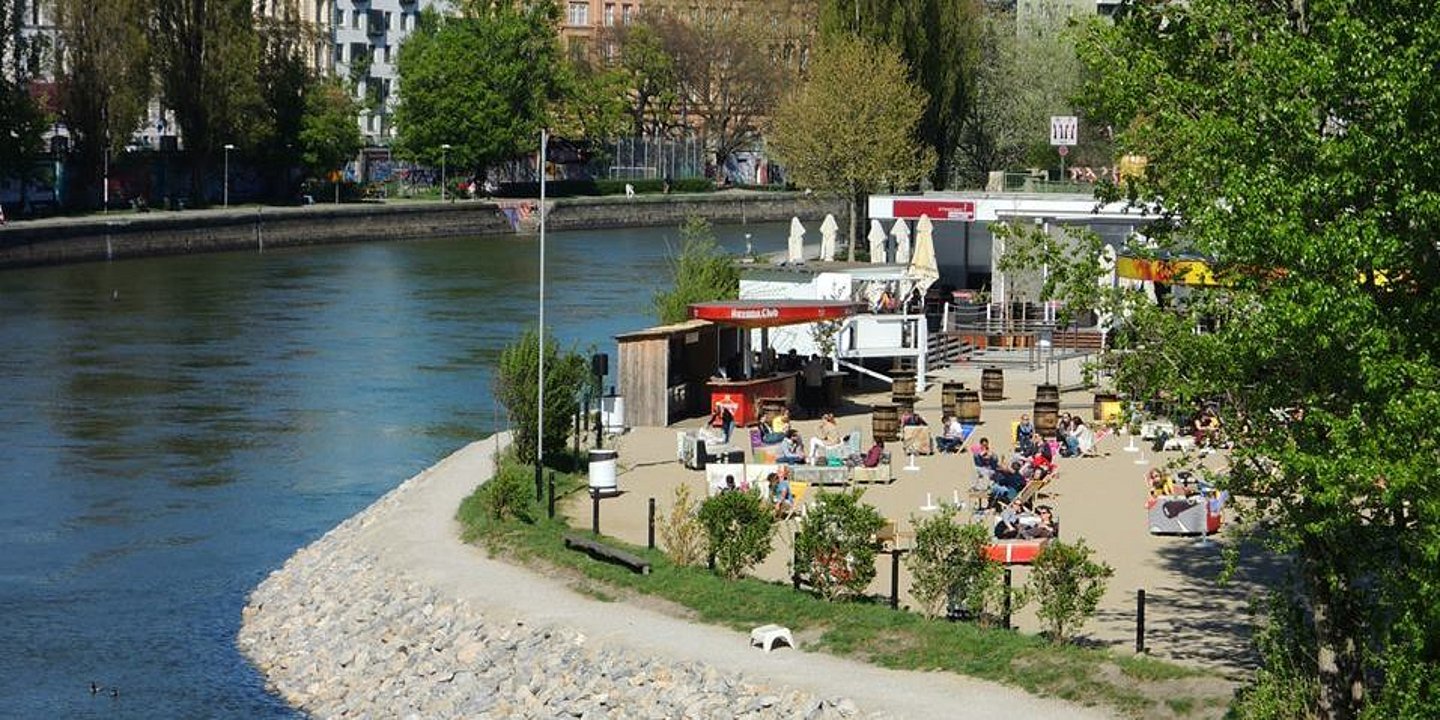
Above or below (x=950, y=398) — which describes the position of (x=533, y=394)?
above

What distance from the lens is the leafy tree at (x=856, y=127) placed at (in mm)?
78188

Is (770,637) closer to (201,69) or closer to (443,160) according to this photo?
(201,69)

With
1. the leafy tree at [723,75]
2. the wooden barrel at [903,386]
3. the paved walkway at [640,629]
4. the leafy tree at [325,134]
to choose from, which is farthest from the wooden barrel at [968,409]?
the leafy tree at [723,75]

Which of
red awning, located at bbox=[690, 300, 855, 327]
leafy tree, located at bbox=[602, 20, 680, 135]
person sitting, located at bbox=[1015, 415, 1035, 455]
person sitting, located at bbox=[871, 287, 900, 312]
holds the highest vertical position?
leafy tree, located at bbox=[602, 20, 680, 135]

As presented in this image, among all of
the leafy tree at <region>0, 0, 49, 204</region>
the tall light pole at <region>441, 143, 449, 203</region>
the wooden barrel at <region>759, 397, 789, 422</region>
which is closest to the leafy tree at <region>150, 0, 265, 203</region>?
the leafy tree at <region>0, 0, 49, 204</region>

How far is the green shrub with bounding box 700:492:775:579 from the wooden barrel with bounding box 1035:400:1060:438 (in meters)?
13.6

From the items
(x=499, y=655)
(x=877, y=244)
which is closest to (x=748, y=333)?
(x=499, y=655)

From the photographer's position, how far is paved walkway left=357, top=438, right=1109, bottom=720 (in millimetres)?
21906

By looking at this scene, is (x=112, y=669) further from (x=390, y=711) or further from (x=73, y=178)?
(x=73, y=178)

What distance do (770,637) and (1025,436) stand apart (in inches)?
506

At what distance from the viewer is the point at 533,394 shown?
35406 mm

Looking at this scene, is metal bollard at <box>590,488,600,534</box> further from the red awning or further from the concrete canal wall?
the concrete canal wall

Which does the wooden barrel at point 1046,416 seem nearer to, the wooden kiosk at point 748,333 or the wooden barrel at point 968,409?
the wooden barrel at point 968,409

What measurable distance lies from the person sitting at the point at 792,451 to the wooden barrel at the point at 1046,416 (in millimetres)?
6024
